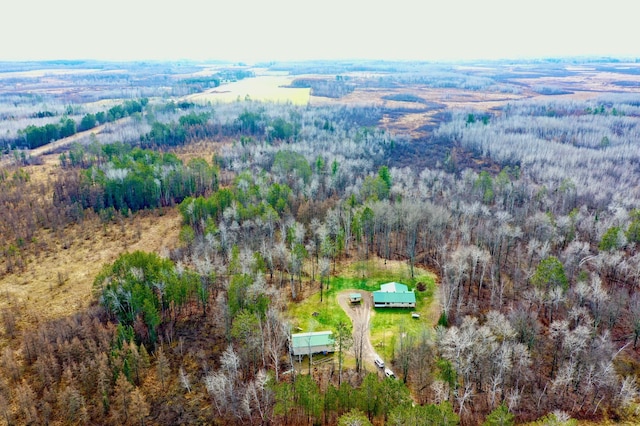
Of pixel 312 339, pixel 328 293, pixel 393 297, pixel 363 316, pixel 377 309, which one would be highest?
pixel 393 297

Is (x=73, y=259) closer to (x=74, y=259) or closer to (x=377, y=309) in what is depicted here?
(x=74, y=259)

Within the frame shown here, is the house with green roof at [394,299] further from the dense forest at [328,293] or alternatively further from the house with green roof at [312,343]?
the house with green roof at [312,343]

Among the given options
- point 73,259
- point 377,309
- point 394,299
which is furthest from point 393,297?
point 73,259

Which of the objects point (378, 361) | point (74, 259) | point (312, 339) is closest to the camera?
point (378, 361)

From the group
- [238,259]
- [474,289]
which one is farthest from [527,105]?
[238,259]

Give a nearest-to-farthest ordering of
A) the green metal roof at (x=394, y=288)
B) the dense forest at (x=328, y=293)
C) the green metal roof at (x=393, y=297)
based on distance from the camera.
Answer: the dense forest at (x=328, y=293)
the green metal roof at (x=393, y=297)
the green metal roof at (x=394, y=288)

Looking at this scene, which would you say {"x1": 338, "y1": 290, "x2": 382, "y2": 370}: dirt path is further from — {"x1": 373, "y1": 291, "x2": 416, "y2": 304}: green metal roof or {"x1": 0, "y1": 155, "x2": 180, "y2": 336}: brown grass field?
{"x1": 0, "y1": 155, "x2": 180, "y2": 336}: brown grass field

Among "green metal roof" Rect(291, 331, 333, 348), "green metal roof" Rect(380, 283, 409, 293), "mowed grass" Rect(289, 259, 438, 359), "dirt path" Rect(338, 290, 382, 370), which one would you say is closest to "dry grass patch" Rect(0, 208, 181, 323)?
"mowed grass" Rect(289, 259, 438, 359)

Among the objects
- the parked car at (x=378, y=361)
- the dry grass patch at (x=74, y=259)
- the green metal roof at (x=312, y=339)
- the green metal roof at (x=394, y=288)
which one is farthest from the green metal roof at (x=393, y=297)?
the dry grass patch at (x=74, y=259)
